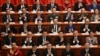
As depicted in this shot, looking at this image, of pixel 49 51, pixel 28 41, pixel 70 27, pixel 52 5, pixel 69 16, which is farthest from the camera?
pixel 52 5

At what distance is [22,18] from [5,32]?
661mm

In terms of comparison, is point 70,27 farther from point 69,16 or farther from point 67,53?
point 67,53

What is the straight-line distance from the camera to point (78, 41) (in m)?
8.29

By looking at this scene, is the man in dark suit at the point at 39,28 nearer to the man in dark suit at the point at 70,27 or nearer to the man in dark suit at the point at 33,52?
the man in dark suit at the point at 70,27

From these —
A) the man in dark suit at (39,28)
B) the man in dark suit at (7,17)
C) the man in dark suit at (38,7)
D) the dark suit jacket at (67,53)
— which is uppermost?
the man in dark suit at (38,7)

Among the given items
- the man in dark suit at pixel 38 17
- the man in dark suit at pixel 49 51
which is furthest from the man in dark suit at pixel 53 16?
the man in dark suit at pixel 49 51

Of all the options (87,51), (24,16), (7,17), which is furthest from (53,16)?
(87,51)

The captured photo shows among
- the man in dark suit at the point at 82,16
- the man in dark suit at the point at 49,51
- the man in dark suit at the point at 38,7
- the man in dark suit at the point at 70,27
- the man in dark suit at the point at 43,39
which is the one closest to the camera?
the man in dark suit at the point at 49,51

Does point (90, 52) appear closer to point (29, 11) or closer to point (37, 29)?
point (37, 29)

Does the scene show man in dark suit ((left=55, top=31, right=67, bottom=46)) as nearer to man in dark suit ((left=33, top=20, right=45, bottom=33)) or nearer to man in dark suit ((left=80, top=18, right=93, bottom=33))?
man in dark suit ((left=33, top=20, right=45, bottom=33))

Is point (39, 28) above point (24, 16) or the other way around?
the other way around

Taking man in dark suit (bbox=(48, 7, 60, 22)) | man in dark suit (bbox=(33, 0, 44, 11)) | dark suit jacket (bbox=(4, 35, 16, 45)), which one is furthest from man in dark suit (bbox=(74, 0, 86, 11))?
dark suit jacket (bbox=(4, 35, 16, 45))

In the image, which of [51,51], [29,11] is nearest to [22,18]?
[29,11]

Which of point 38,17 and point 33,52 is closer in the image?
point 33,52
